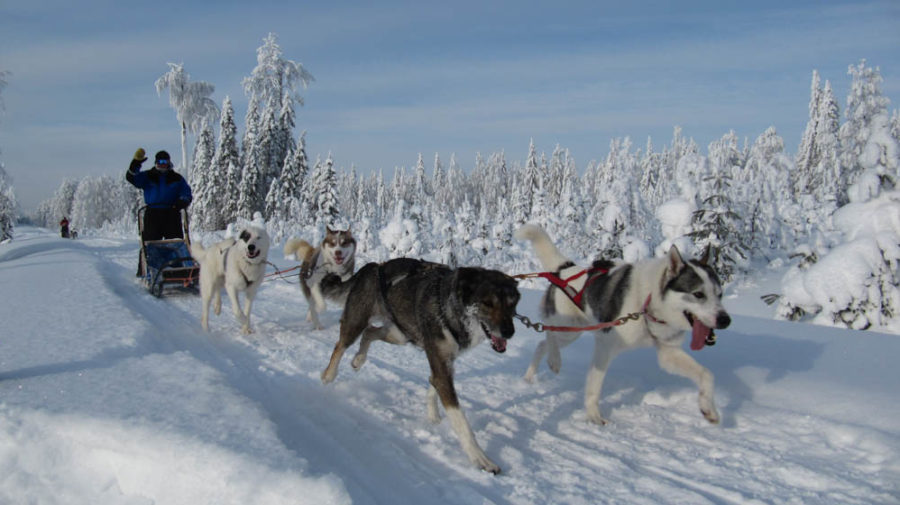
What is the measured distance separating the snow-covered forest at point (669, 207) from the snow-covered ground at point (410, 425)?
562 centimetres

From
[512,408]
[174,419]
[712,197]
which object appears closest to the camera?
[174,419]

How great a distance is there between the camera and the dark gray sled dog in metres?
3.32

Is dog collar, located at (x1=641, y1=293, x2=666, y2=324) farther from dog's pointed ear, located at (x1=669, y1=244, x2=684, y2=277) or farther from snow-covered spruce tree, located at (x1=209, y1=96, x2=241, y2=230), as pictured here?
snow-covered spruce tree, located at (x1=209, y1=96, x2=241, y2=230)

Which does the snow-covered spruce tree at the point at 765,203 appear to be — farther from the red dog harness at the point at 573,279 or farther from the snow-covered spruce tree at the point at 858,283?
the red dog harness at the point at 573,279

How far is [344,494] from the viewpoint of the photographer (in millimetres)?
2297

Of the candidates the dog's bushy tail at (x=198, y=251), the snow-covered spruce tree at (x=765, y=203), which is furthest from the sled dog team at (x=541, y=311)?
the snow-covered spruce tree at (x=765, y=203)

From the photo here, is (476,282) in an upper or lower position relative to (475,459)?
upper

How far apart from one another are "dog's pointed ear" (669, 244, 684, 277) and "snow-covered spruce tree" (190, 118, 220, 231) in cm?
3654

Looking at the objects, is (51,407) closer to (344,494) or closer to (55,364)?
(55,364)

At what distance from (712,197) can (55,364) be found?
1773 centimetres

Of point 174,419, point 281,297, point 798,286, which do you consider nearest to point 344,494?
point 174,419

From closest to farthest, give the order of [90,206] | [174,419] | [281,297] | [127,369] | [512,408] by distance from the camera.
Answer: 1. [174,419]
2. [127,369]
3. [512,408]
4. [281,297]
5. [90,206]

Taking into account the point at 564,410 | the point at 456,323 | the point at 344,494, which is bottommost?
the point at 564,410

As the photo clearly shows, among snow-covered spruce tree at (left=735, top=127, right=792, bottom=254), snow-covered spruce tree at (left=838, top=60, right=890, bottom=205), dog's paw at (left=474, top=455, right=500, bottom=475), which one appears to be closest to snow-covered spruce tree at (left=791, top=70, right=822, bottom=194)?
snow-covered spruce tree at (left=735, top=127, right=792, bottom=254)
